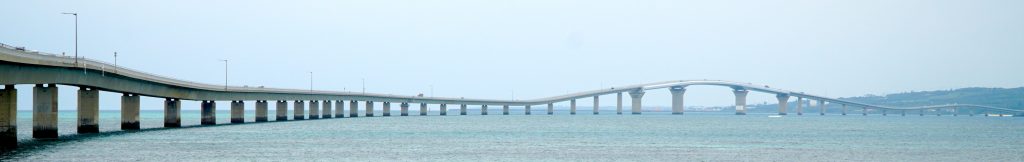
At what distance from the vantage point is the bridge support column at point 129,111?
300 ft

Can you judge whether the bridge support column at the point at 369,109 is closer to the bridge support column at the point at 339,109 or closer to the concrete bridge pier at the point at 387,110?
the concrete bridge pier at the point at 387,110

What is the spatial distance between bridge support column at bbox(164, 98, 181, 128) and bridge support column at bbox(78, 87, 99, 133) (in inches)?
877

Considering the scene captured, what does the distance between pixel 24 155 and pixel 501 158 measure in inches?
738

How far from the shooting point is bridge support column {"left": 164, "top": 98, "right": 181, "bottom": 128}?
104812 mm

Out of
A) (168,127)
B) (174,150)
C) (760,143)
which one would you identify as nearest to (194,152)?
(174,150)

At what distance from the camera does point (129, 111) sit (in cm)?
9319

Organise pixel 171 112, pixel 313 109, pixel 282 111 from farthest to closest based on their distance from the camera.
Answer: pixel 313 109, pixel 282 111, pixel 171 112

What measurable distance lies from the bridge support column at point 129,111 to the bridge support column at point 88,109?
8.97 meters

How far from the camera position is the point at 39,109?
68.6 meters

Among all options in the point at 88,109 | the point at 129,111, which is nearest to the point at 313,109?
the point at 129,111

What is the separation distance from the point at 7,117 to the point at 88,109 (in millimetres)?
19546

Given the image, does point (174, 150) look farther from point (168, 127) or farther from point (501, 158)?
point (168, 127)

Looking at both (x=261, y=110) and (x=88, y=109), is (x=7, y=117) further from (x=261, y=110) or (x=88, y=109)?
(x=261, y=110)

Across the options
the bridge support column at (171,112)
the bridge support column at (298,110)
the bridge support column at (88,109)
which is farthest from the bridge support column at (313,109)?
the bridge support column at (88,109)
